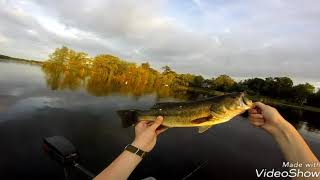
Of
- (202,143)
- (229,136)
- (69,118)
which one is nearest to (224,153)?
(202,143)

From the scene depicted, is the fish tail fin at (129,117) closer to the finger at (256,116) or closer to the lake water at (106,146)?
the finger at (256,116)

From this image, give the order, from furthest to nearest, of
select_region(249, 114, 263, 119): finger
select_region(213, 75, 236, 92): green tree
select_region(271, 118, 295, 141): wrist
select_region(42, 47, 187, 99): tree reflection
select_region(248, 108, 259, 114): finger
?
select_region(213, 75, 236, 92): green tree
select_region(42, 47, 187, 99): tree reflection
select_region(248, 108, 259, 114): finger
select_region(249, 114, 263, 119): finger
select_region(271, 118, 295, 141): wrist

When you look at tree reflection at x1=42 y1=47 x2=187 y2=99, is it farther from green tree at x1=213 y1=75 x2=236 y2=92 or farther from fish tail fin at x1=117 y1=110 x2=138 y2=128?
fish tail fin at x1=117 y1=110 x2=138 y2=128

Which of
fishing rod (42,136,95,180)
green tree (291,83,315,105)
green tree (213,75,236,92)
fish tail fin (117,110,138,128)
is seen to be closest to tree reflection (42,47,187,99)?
green tree (213,75,236,92)

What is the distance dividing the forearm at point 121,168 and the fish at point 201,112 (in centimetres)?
135

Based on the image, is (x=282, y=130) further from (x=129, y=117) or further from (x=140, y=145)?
(x=129, y=117)

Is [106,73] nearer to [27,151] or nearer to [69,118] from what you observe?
[69,118]

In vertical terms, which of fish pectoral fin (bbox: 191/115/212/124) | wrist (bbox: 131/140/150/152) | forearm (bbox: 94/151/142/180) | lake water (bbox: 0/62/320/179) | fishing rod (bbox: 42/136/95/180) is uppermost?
fish pectoral fin (bbox: 191/115/212/124)

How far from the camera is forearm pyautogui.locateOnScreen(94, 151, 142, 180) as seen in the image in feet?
7.84

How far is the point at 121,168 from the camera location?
2463 mm

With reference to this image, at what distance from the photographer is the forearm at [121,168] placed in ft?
7.84

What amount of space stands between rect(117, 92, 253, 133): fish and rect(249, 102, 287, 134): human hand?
0.16m

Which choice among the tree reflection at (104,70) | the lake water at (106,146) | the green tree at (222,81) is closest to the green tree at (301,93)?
the green tree at (222,81)

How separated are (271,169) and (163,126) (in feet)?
84.5
